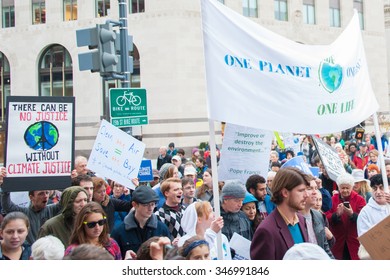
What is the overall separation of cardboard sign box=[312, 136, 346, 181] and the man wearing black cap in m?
2.87

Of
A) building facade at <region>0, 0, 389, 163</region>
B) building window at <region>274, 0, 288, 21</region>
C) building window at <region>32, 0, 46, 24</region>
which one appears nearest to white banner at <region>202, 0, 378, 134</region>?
building facade at <region>0, 0, 389, 163</region>

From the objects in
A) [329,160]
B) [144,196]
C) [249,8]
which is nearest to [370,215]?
[329,160]

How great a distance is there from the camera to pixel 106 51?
424 inches

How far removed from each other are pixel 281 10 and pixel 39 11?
603 inches

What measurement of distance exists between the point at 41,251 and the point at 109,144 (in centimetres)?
379

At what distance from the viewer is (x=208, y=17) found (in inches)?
226

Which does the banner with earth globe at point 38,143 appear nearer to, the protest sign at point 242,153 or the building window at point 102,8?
the protest sign at point 242,153

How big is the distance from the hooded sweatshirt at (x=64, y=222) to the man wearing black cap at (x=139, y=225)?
0.49 m

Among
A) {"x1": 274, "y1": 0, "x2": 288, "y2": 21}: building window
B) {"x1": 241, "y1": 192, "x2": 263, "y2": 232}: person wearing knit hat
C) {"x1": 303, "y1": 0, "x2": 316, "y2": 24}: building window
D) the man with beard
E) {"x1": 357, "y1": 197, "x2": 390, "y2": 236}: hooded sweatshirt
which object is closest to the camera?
the man with beard

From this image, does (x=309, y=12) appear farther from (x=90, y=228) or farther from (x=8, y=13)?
(x=90, y=228)

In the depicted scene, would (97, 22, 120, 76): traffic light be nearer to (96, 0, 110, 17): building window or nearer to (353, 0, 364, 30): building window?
(96, 0, 110, 17): building window

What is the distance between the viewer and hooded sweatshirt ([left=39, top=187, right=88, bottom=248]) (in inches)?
237
